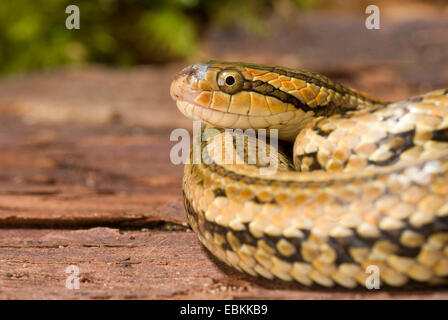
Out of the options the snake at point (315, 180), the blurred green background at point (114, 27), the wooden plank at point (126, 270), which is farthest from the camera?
the blurred green background at point (114, 27)

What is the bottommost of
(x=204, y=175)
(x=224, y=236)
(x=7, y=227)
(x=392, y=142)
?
(x=7, y=227)

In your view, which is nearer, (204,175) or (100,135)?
(204,175)

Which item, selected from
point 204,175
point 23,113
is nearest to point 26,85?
point 23,113

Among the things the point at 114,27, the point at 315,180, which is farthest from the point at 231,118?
the point at 114,27

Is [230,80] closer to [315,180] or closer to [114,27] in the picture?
[315,180]

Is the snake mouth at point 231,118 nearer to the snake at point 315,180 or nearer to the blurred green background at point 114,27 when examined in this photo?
the snake at point 315,180

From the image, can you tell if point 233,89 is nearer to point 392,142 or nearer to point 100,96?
point 392,142

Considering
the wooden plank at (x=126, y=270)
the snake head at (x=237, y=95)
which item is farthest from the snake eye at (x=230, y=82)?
the wooden plank at (x=126, y=270)

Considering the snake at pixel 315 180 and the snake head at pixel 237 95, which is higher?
the snake head at pixel 237 95
